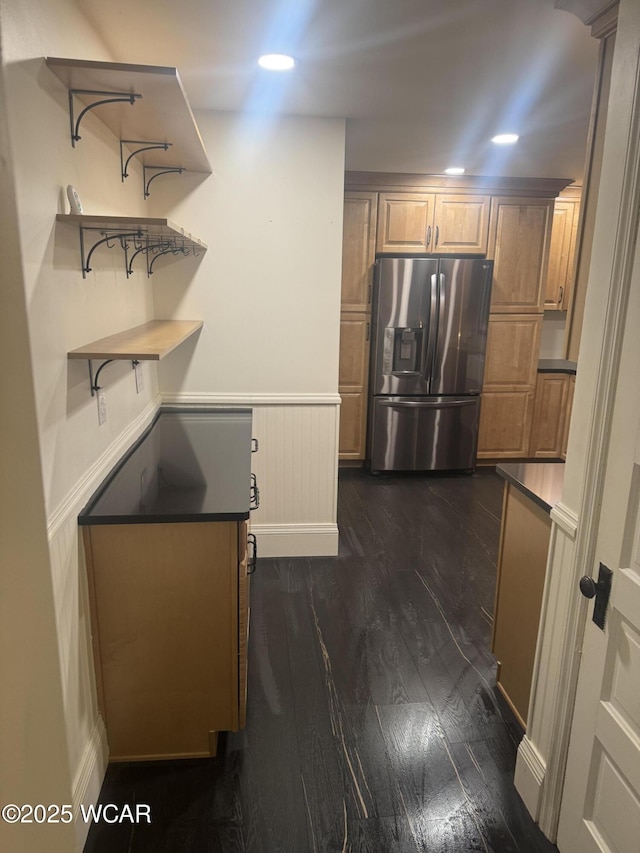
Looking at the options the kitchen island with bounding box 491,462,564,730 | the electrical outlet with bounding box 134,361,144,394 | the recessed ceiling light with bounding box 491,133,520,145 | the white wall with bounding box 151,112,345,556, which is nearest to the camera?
the kitchen island with bounding box 491,462,564,730

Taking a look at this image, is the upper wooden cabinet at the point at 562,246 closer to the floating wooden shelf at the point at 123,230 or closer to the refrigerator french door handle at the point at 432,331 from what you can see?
the refrigerator french door handle at the point at 432,331

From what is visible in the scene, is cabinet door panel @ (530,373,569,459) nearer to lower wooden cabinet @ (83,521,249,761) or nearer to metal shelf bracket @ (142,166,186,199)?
metal shelf bracket @ (142,166,186,199)

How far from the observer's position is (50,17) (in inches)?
59.8

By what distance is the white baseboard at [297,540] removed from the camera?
3389 mm

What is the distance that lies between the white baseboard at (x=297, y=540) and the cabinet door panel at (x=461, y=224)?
8.46 feet

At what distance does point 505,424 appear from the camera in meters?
5.07

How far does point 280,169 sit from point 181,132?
93 centimetres

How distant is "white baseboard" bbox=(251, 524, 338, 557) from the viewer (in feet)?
11.1

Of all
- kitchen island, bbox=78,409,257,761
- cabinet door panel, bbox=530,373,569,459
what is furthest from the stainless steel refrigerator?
kitchen island, bbox=78,409,257,761

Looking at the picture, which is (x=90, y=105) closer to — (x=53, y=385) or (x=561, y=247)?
(x=53, y=385)

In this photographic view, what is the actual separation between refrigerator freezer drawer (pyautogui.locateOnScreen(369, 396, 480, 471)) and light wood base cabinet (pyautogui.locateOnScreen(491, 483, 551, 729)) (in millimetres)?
2579

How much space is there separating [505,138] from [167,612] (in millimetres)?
3072

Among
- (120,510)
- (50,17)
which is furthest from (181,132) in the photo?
(120,510)

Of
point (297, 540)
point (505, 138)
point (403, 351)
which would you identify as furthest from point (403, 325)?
point (297, 540)
